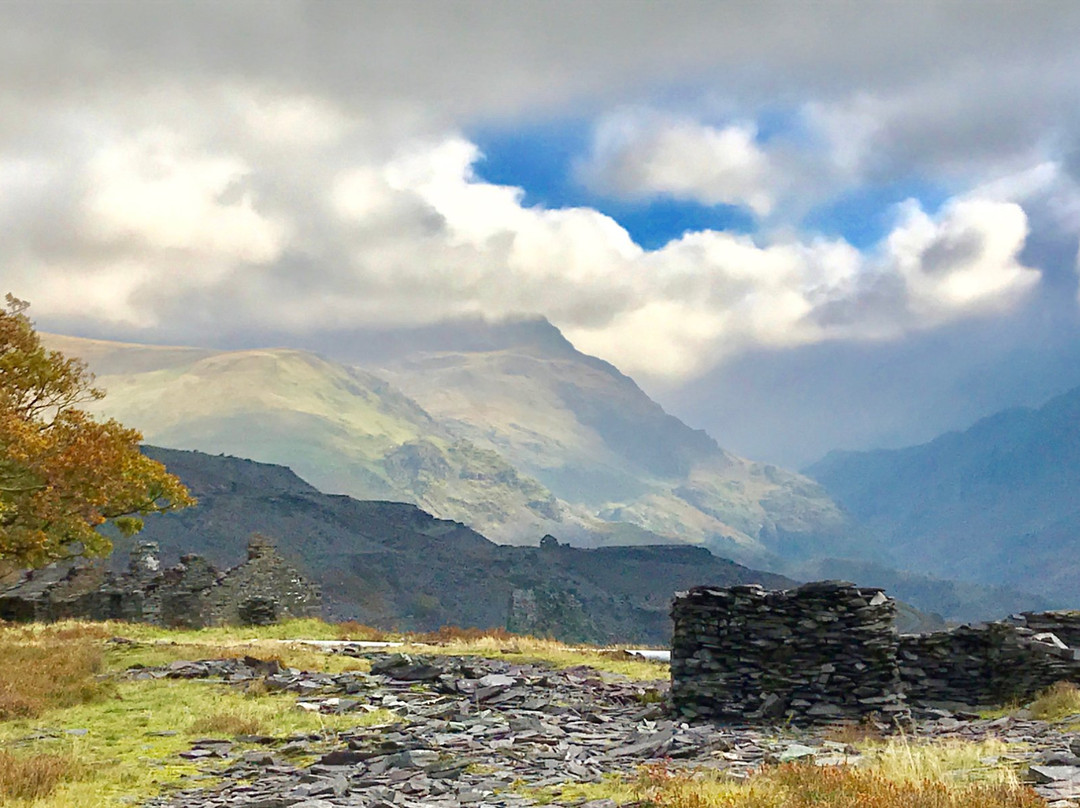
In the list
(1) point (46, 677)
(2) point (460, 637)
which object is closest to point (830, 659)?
(1) point (46, 677)

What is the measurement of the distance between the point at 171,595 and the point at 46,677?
26.4 metres

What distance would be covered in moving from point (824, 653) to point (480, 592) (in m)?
175

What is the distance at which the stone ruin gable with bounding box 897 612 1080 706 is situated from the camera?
73.4 feet

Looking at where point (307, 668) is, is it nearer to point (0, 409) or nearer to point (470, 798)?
point (0, 409)

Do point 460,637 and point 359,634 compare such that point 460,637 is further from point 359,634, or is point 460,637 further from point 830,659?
point 830,659

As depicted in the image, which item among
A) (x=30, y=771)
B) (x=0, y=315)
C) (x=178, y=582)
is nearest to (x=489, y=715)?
(x=30, y=771)

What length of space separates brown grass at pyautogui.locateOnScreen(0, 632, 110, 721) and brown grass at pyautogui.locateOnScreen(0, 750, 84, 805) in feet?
21.8

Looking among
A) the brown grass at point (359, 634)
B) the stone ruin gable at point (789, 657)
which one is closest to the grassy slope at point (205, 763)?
the stone ruin gable at point (789, 657)

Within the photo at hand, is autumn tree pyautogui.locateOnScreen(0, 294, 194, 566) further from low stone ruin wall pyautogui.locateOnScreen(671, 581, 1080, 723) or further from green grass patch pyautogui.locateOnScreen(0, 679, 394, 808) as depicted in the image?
low stone ruin wall pyautogui.locateOnScreen(671, 581, 1080, 723)

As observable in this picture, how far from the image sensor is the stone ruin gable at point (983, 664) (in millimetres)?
22359

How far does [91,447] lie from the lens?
3092 cm

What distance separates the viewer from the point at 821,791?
11.5m

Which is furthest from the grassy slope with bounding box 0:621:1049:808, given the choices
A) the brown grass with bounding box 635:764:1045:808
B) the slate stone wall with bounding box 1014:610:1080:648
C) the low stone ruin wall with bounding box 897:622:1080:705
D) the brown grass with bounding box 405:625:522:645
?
the brown grass with bounding box 405:625:522:645

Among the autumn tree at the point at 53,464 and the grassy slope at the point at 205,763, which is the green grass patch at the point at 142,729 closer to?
the grassy slope at the point at 205,763
